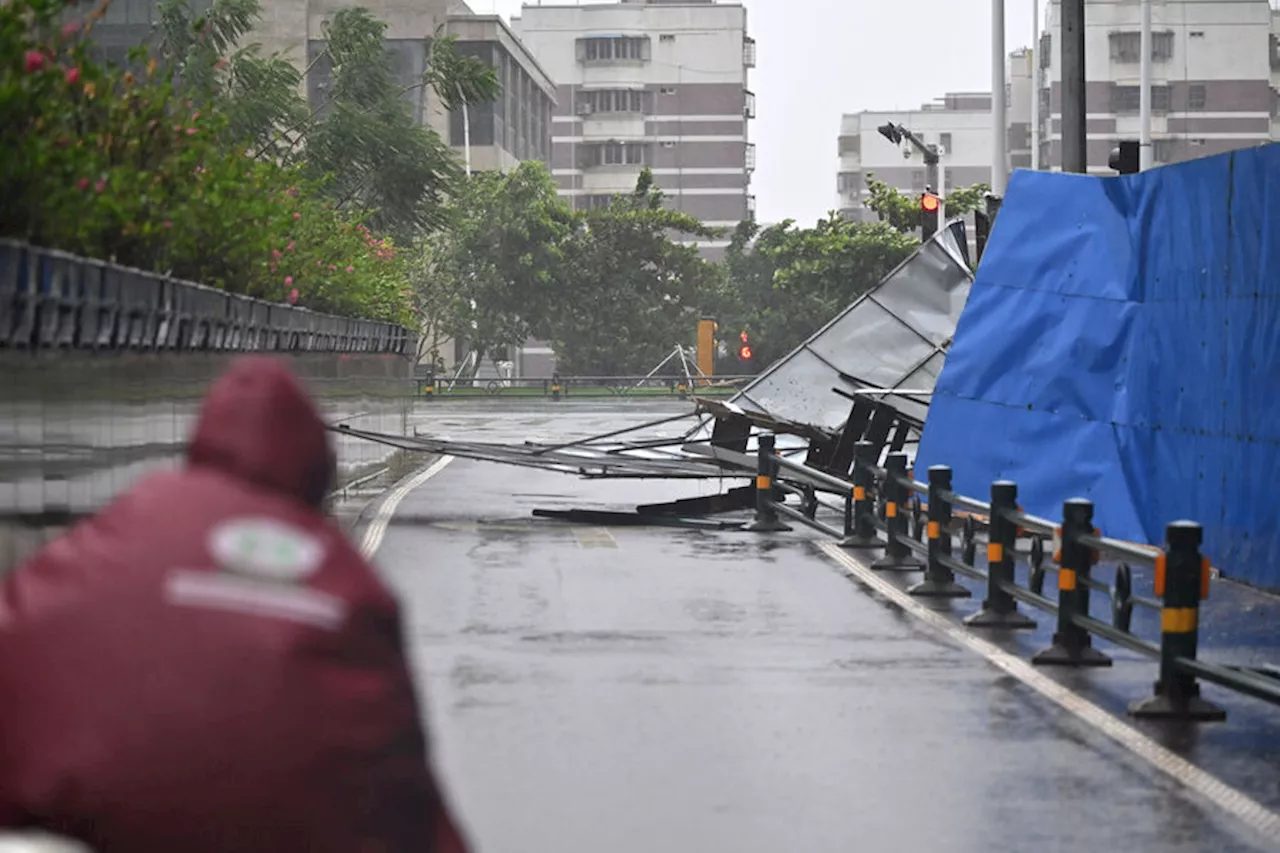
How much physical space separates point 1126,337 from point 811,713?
8524 millimetres

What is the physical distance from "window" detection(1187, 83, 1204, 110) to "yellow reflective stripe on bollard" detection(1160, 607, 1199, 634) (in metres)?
111

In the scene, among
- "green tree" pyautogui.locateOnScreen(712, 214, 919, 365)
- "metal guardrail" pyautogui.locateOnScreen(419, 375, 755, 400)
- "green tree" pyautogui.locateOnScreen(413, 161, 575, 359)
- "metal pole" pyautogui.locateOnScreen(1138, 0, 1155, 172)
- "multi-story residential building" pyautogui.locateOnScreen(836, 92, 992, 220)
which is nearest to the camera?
"metal pole" pyautogui.locateOnScreen(1138, 0, 1155, 172)

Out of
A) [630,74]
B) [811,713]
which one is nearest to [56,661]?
A: [811,713]

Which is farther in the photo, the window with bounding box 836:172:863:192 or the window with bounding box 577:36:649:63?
the window with bounding box 836:172:863:192

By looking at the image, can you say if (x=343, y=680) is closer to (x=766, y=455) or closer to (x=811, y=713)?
(x=811, y=713)

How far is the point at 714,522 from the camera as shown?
25.1 metres

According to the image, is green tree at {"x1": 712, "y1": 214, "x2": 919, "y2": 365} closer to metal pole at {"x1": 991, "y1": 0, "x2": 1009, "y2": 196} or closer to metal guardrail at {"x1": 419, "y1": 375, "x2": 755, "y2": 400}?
metal guardrail at {"x1": 419, "y1": 375, "x2": 755, "y2": 400}

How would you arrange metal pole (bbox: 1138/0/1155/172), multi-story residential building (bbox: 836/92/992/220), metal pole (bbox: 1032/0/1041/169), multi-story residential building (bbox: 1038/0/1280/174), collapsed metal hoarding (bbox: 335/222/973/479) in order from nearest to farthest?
collapsed metal hoarding (bbox: 335/222/973/479) < metal pole (bbox: 1138/0/1155/172) < metal pole (bbox: 1032/0/1041/169) < multi-story residential building (bbox: 1038/0/1280/174) < multi-story residential building (bbox: 836/92/992/220)

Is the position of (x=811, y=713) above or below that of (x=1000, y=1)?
below

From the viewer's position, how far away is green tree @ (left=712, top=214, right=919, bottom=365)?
7825 cm

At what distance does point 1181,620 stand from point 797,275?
233 ft

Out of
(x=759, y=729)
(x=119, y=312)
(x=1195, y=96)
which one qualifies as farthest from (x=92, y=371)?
(x=1195, y=96)

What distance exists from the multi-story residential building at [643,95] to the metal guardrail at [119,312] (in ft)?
387

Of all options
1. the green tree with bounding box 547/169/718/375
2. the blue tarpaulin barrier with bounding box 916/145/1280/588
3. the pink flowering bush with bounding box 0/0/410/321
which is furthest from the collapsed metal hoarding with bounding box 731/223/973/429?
the green tree with bounding box 547/169/718/375
